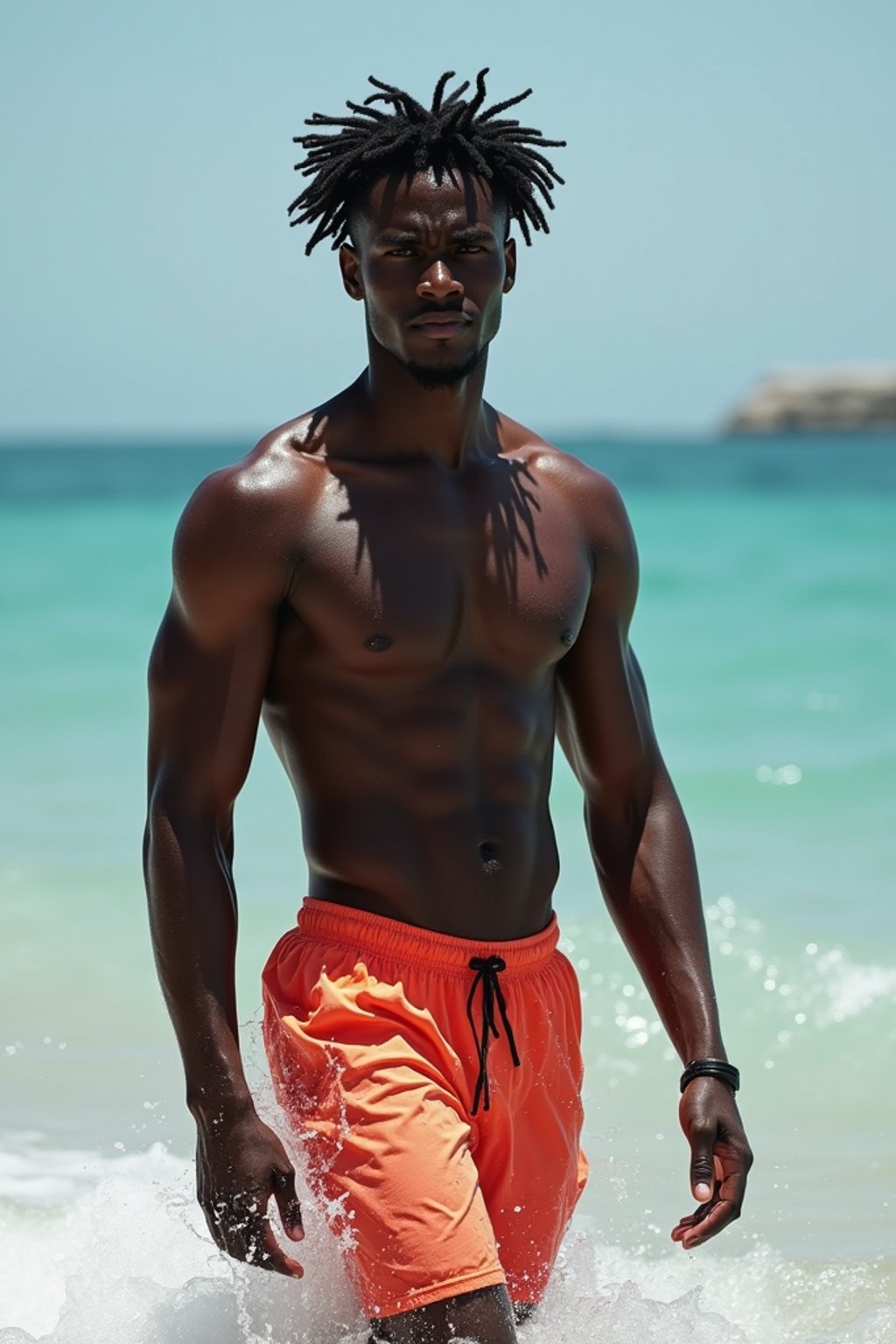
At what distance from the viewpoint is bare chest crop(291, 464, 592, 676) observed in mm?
3111

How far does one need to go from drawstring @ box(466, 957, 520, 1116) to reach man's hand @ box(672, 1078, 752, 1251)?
296 mm

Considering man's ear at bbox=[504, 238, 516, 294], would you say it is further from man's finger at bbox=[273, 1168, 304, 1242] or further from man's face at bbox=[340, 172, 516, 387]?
man's finger at bbox=[273, 1168, 304, 1242]

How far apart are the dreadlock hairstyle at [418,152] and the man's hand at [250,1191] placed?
1.37m

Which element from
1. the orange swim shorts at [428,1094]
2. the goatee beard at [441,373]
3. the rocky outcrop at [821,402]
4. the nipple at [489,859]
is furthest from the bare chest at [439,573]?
the rocky outcrop at [821,402]

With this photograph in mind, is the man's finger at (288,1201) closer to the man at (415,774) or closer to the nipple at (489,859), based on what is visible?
the man at (415,774)

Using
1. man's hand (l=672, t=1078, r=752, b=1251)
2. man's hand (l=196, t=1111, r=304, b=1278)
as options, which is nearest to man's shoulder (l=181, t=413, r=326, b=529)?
man's hand (l=196, t=1111, r=304, b=1278)

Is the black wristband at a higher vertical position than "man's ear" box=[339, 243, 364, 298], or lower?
lower

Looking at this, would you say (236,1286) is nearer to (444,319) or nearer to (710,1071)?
(710,1071)

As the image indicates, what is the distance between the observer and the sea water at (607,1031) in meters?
3.73

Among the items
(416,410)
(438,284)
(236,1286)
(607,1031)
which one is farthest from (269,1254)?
(607,1031)

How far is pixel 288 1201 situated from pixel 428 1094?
25 centimetres

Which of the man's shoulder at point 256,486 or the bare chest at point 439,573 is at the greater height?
the man's shoulder at point 256,486

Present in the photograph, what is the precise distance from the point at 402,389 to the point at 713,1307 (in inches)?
79.3

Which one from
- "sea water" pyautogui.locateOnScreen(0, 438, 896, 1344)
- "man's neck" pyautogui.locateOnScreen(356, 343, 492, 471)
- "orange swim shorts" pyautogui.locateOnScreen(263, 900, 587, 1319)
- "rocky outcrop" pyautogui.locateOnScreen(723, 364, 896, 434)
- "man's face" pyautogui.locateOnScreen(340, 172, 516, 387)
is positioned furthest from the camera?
"rocky outcrop" pyautogui.locateOnScreen(723, 364, 896, 434)
